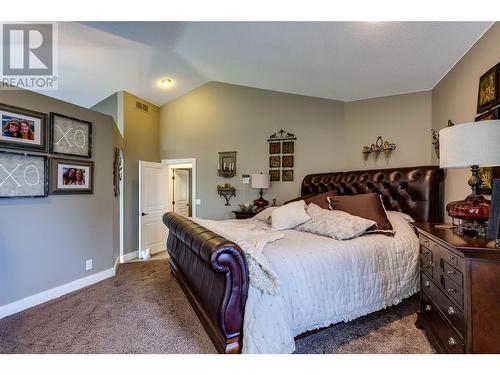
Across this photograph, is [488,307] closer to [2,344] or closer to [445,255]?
[445,255]

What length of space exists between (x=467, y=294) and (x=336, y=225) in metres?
1.15

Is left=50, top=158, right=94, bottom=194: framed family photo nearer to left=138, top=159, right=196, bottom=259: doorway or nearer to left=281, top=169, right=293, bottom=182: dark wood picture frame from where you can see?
left=138, top=159, right=196, bottom=259: doorway

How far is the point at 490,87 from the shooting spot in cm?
192

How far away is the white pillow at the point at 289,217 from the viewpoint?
8.98 ft

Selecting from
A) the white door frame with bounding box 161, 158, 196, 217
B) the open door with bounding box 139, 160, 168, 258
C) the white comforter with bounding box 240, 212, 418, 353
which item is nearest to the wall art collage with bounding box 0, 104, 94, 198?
the open door with bounding box 139, 160, 168, 258

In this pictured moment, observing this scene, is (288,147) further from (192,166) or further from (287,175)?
(192,166)

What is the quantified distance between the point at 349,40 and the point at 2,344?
4027 millimetres

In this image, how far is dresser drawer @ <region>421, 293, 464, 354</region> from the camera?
4.63 feet

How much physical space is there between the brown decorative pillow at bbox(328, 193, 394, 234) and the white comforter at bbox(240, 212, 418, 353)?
0.13 m

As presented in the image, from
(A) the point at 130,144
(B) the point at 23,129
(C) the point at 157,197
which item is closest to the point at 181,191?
(C) the point at 157,197

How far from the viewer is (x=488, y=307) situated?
128cm

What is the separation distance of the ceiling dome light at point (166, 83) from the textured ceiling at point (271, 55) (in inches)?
4.2
